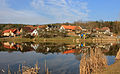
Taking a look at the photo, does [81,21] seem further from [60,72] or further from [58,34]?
[60,72]

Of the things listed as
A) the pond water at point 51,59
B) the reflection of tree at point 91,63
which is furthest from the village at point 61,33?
the reflection of tree at point 91,63

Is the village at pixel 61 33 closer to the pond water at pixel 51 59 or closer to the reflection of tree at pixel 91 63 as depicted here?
the pond water at pixel 51 59

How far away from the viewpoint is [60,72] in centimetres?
1154

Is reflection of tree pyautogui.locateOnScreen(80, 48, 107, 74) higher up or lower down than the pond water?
higher up

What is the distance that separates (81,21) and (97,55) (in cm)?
9565

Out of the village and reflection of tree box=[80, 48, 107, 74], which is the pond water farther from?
the village

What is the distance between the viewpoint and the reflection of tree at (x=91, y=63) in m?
8.86

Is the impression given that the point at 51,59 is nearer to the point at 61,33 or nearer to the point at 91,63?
the point at 91,63

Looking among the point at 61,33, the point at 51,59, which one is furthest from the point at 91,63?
the point at 61,33

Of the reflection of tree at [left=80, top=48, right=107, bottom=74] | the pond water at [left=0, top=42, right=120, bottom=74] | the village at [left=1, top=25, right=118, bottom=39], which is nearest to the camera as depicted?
the reflection of tree at [left=80, top=48, right=107, bottom=74]

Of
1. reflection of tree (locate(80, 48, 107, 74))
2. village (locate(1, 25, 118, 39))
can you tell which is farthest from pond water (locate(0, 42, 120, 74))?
village (locate(1, 25, 118, 39))

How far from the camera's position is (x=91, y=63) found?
998 centimetres

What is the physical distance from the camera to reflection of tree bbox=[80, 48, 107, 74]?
8.86 meters

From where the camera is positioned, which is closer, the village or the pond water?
the pond water
